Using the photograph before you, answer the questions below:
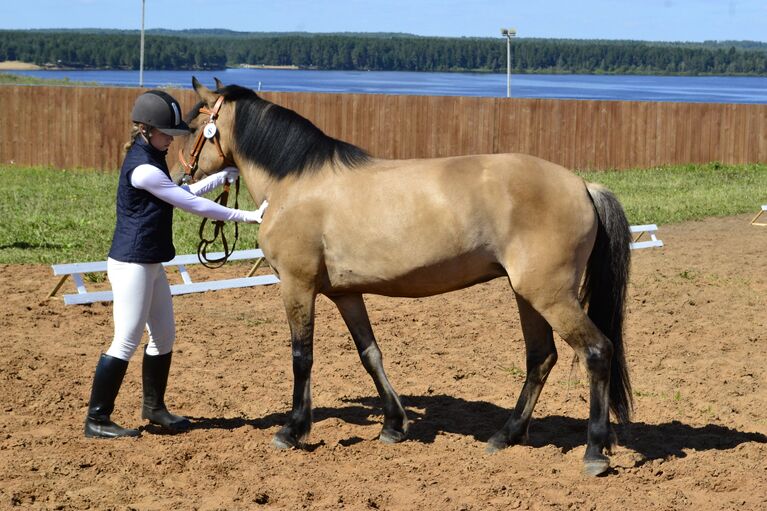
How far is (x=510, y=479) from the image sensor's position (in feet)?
17.8

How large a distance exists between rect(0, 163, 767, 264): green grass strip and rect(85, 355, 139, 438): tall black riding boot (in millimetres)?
5501

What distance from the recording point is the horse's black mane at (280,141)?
595cm

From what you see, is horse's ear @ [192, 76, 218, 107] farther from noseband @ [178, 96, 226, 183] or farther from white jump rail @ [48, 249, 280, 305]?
white jump rail @ [48, 249, 280, 305]

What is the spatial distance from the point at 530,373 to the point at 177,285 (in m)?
4.80

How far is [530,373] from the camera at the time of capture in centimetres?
607

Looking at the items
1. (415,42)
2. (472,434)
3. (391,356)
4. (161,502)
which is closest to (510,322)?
(391,356)

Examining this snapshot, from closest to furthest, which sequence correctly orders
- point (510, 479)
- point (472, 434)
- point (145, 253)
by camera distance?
point (510, 479), point (145, 253), point (472, 434)

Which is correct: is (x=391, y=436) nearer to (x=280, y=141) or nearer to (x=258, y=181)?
(x=258, y=181)

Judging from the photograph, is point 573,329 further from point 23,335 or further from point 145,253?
point 23,335

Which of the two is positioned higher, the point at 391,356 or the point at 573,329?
the point at 573,329

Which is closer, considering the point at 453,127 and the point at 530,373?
the point at 530,373

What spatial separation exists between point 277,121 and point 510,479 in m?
2.41

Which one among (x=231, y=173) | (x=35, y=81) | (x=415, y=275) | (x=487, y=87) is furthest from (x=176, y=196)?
(x=487, y=87)

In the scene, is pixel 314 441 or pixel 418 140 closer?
pixel 314 441
